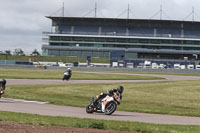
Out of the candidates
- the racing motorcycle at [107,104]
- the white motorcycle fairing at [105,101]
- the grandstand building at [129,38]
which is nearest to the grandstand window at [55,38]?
the grandstand building at [129,38]

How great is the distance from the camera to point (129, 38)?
5581 inches

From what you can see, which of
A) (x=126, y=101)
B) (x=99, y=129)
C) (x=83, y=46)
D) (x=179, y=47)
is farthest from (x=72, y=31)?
(x=99, y=129)

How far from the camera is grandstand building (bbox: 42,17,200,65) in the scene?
140 m

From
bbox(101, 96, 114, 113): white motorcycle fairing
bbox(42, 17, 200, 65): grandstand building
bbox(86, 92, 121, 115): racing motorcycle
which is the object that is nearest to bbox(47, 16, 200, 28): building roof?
bbox(42, 17, 200, 65): grandstand building

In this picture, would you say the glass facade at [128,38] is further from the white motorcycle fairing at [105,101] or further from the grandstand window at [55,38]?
the white motorcycle fairing at [105,101]

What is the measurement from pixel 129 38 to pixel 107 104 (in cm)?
12591

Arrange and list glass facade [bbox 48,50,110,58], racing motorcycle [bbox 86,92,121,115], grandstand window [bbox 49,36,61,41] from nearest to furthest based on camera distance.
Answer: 1. racing motorcycle [bbox 86,92,121,115]
2. glass facade [bbox 48,50,110,58]
3. grandstand window [bbox 49,36,61,41]

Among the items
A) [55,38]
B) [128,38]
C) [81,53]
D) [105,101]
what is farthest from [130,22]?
A: [105,101]

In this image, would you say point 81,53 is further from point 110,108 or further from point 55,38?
point 110,108

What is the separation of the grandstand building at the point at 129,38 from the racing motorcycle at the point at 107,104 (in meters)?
120

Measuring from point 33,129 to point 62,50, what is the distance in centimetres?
13236

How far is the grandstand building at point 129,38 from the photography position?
460 ft

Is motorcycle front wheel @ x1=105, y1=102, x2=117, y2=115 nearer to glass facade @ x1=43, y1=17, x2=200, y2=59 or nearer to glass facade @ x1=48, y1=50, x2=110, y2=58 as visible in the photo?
glass facade @ x1=48, y1=50, x2=110, y2=58

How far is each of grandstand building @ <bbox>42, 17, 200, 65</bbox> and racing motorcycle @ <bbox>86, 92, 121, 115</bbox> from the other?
120 metres
